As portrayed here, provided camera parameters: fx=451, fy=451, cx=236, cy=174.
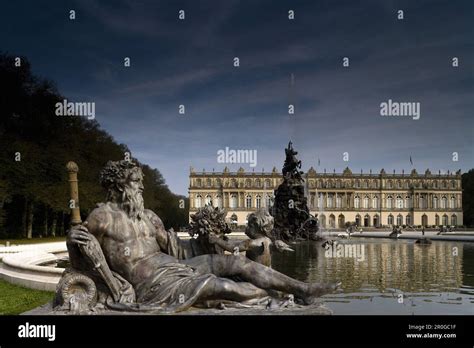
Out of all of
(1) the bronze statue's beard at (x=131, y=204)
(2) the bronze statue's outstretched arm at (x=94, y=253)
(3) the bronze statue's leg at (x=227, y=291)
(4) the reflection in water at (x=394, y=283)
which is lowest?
(4) the reflection in water at (x=394, y=283)

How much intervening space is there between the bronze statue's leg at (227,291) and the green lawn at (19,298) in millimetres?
3697

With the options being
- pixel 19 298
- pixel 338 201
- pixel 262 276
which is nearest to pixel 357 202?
pixel 338 201

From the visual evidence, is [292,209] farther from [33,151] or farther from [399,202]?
[399,202]

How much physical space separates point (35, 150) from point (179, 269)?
2502 cm

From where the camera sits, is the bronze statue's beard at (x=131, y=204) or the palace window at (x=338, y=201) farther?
the palace window at (x=338, y=201)

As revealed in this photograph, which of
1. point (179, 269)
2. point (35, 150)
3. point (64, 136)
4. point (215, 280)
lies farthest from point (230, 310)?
point (64, 136)

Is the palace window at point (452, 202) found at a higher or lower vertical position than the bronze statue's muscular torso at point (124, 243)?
lower

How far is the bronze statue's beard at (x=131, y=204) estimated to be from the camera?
4.46m

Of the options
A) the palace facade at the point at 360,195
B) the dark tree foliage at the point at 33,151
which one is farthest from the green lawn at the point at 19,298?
the palace facade at the point at 360,195

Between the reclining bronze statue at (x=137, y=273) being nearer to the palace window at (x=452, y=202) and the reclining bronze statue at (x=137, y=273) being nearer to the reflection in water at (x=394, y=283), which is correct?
the reflection in water at (x=394, y=283)
